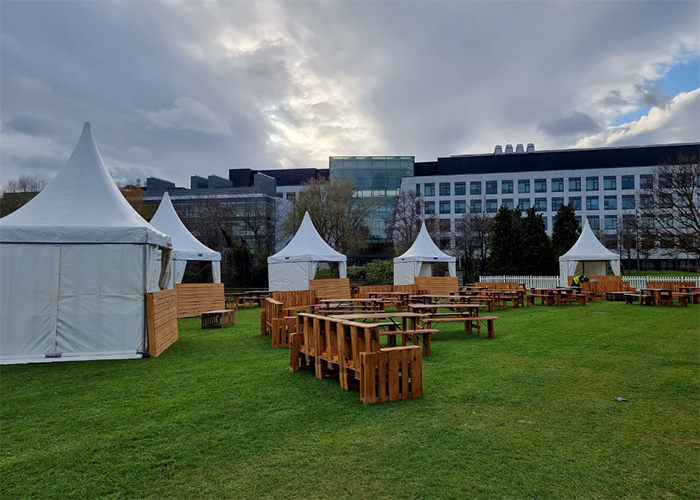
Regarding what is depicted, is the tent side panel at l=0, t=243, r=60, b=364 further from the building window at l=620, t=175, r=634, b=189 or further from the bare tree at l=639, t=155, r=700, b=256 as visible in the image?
the building window at l=620, t=175, r=634, b=189

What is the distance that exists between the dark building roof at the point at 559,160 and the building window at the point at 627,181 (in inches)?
82.0

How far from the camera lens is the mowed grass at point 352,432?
3.51m

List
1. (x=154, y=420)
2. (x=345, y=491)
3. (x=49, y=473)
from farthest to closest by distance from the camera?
(x=154, y=420) < (x=49, y=473) < (x=345, y=491)

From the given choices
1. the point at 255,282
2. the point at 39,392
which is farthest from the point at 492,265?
the point at 39,392

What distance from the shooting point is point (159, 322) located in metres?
9.82

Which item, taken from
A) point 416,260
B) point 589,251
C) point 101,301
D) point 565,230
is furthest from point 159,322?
point 565,230

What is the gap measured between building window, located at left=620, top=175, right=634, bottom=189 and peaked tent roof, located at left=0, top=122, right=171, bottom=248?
61.2m

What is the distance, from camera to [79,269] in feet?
30.3

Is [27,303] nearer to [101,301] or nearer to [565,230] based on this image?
[101,301]

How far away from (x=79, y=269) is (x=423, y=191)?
55.3m

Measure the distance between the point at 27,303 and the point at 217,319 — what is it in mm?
5832

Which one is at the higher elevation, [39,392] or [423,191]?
[423,191]

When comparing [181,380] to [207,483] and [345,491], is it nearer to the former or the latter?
[207,483]

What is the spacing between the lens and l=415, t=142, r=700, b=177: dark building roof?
57.2 meters
